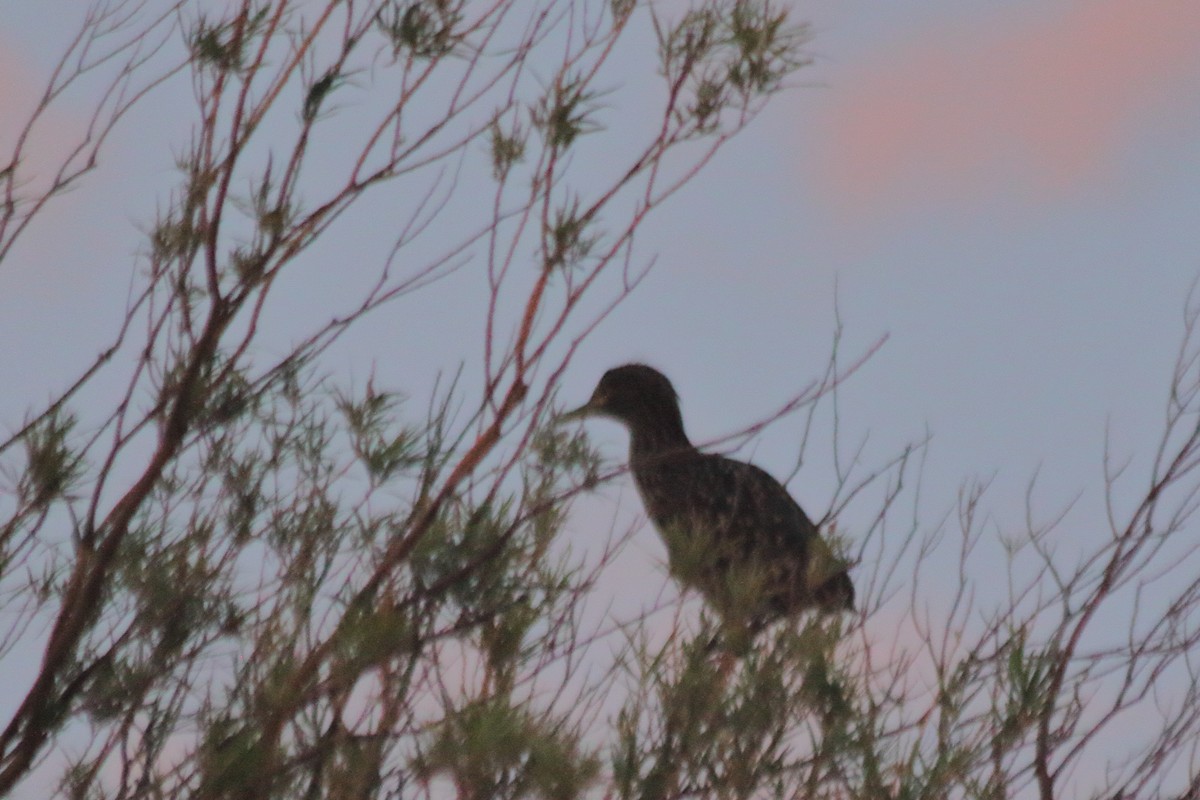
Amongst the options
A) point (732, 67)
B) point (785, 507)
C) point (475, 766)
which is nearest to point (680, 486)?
point (785, 507)

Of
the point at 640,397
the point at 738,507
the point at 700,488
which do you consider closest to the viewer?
the point at 738,507

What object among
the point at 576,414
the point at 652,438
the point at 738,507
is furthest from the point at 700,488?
the point at 576,414

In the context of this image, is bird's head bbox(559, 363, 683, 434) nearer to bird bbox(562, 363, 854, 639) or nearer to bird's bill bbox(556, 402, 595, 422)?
bird bbox(562, 363, 854, 639)

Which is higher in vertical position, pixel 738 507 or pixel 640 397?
pixel 640 397

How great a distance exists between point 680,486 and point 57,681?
3.88m

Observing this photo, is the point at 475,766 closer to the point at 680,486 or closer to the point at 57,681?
the point at 57,681

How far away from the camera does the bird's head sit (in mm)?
6965

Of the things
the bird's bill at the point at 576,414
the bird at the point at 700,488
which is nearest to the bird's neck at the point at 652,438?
the bird at the point at 700,488

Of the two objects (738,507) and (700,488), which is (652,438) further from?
(738,507)

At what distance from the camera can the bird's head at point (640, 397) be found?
6.96 meters

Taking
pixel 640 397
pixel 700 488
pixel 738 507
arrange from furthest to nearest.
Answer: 1. pixel 640 397
2. pixel 700 488
3. pixel 738 507

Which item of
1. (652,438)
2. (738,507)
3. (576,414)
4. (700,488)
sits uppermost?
(652,438)

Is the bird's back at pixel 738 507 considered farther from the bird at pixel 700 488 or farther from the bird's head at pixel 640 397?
the bird's head at pixel 640 397

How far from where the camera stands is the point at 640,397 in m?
7.01
